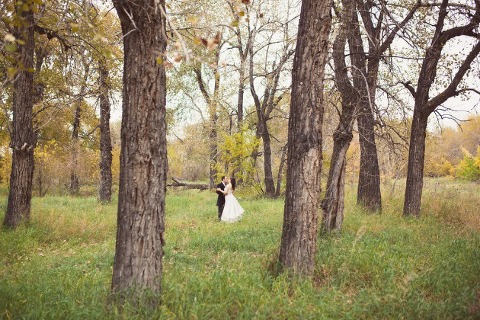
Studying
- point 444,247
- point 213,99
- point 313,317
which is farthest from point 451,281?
point 213,99

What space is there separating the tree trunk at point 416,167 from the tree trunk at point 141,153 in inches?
356

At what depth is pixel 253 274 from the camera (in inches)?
199

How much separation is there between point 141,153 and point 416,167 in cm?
→ 944

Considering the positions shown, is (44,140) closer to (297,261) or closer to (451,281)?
(297,261)

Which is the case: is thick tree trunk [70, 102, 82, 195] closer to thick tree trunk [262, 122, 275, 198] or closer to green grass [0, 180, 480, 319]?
thick tree trunk [262, 122, 275, 198]

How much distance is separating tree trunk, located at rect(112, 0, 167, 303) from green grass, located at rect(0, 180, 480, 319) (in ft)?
1.73

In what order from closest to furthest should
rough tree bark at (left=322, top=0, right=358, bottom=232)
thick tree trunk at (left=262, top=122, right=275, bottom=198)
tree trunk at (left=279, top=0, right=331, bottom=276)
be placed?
tree trunk at (left=279, top=0, right=331, bottom=276)
rough tree bark at (left=322, top=0, right=358, bottom=232)
thick tree trunk at (left=262, top=122, right=275, bottom=198)

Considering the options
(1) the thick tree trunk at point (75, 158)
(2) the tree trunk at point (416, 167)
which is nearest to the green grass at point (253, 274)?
(2) the tree trunk at point (416, 167)

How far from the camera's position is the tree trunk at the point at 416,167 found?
10625 millimetres

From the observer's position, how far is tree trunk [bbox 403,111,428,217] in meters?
10.6

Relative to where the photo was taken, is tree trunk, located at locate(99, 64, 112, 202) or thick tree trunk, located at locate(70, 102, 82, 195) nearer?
tree trunk, located at locate(99, 64, 112, 202)

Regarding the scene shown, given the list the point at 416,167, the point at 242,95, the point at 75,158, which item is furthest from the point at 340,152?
the point at 75,158

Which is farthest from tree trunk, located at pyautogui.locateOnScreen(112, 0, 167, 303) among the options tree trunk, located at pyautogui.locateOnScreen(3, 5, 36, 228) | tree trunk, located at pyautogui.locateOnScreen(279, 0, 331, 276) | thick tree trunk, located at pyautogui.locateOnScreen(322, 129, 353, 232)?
tree trunk, located at pyautogui.locateOnScreen(3, 5, 36, 228)

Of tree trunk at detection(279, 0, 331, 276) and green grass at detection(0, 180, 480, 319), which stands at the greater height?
tree trunk at detection(279, 0, 331, 276)
